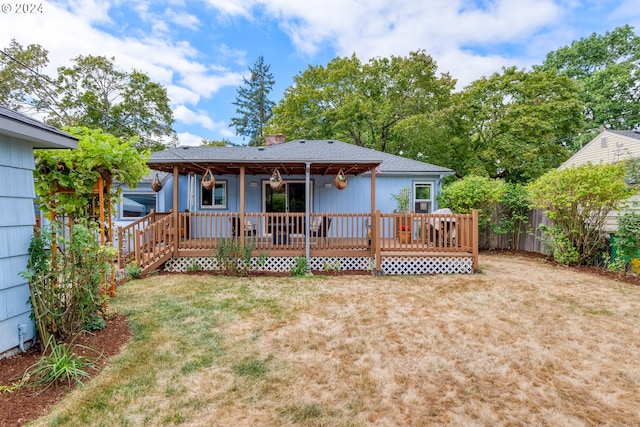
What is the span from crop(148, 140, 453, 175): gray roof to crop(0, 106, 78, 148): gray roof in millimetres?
3565

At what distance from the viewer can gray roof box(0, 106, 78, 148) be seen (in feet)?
8.56

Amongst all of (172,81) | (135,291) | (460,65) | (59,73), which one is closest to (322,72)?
(460,65)

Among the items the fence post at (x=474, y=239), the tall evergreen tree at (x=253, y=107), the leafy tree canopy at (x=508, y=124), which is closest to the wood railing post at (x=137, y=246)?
the fence post at (x=474, y=239)

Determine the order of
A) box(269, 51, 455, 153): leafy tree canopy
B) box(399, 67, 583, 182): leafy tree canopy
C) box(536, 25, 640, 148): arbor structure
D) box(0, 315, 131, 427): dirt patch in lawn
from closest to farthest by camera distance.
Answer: box(0, 315, 131, 427): dirt patch in lawn → box(399, 67, 583, 182): leafy tree canopy → box(269, 51, 455, 153): leafy tree canopy → box(536, 25, 640, 148): arbor structure

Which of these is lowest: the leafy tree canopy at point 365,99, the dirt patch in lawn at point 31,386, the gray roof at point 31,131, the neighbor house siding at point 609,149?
the dirt patch in lawn at point 31,386

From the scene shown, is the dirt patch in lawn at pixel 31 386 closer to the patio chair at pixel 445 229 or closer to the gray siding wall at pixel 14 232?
the gray siding wall at pixel 14 232

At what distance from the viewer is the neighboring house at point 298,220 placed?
7.14 meters

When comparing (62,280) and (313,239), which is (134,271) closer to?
(62,280)

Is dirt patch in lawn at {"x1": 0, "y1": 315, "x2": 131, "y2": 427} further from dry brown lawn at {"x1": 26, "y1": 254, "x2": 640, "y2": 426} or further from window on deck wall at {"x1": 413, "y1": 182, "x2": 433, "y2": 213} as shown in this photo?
window on deck wall at {"x1": 413, "y1": 182, "x2": 433, "y2": 213}

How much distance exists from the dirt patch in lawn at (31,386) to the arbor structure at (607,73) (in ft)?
79.4

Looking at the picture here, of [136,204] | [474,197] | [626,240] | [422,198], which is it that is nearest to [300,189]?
[422,198]

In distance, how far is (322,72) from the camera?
20062mm

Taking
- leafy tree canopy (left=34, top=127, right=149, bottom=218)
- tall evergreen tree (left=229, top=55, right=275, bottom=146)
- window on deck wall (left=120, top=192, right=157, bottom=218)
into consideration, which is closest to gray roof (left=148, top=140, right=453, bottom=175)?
window on deck wall (left=120, top=192, right=157, bottom=218)

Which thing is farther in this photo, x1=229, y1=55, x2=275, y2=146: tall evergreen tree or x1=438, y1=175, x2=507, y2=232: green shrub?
x1=229, y1=55, x2=275, y2=146: tall evergreen tree
